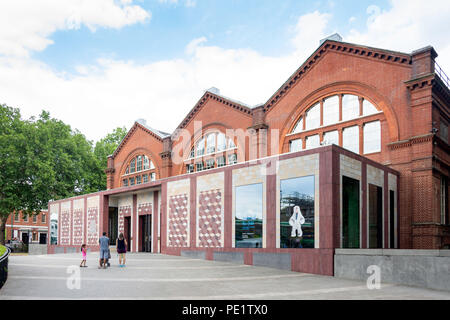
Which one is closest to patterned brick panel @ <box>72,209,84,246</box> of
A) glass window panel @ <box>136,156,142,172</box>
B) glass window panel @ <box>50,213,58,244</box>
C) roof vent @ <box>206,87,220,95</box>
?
glass window panel @ <box>50,213,58,244</box>

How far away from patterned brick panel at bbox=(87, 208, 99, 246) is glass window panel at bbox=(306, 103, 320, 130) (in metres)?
18.7

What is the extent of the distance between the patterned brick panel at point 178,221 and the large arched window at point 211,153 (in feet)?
21.1

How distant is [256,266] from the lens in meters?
20.4

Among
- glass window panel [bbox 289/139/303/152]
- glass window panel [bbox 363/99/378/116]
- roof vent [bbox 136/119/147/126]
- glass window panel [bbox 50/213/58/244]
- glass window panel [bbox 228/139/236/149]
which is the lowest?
glass window panel [bbox 50/213/58/244]

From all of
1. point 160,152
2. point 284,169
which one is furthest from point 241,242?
point 160,152

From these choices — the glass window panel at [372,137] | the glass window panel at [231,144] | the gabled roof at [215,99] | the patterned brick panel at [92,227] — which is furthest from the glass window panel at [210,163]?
the glass window panel at [372,137]

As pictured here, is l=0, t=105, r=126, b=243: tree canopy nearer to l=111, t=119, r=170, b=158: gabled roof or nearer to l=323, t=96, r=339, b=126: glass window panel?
Answer: l=111, t=119, r=170, b=158: gabled roof

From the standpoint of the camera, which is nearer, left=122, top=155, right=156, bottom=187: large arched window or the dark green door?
the dark green door

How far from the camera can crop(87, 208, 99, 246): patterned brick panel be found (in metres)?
34.2

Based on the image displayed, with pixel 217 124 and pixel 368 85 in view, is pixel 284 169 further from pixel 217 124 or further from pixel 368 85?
pixel 217 124

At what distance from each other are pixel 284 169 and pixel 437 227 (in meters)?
8.69

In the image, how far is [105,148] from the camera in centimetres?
5731

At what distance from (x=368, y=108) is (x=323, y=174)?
8.39m

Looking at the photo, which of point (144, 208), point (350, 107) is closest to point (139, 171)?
point (144, 208)
